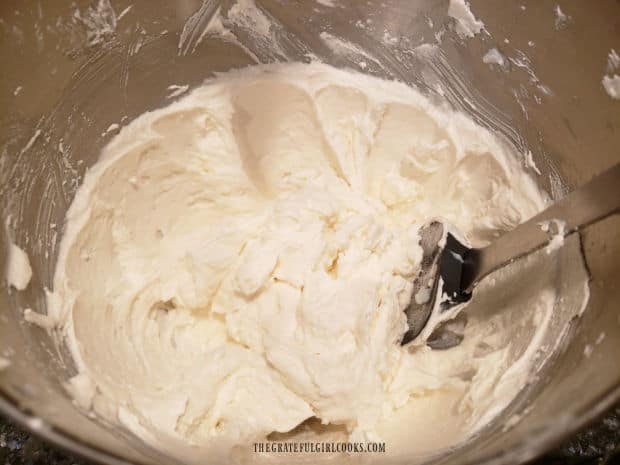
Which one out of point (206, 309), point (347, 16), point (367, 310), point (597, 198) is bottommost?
point (206, 309)

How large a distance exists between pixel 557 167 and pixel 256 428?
1221 mm

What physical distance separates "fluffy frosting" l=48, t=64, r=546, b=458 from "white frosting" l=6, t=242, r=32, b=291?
0.09 m

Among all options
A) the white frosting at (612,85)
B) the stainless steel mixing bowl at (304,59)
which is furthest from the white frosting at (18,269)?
the white frosting at (612,85)

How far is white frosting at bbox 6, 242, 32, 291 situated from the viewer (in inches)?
50.6

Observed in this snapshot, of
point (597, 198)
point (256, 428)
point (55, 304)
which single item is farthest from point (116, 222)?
point (597, 198)

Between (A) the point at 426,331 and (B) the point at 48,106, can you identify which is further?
(A) the point at 426,331

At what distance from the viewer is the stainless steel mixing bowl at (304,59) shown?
1.07m

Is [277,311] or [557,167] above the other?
[557,167]

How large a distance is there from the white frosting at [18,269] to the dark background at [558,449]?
391 mm

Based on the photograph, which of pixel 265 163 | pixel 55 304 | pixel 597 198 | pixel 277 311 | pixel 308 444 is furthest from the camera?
pixel 265 163

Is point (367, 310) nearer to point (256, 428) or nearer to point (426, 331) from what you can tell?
point (426, 331)

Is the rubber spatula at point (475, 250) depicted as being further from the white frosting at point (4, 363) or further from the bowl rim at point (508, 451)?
the white frosting at point (4, 363)

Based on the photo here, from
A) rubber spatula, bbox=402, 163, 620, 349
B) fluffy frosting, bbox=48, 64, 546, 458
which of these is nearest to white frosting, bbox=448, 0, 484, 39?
fluffy frosting, bbox=48, 64, 546, 458

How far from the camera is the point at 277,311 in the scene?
1637 mm
